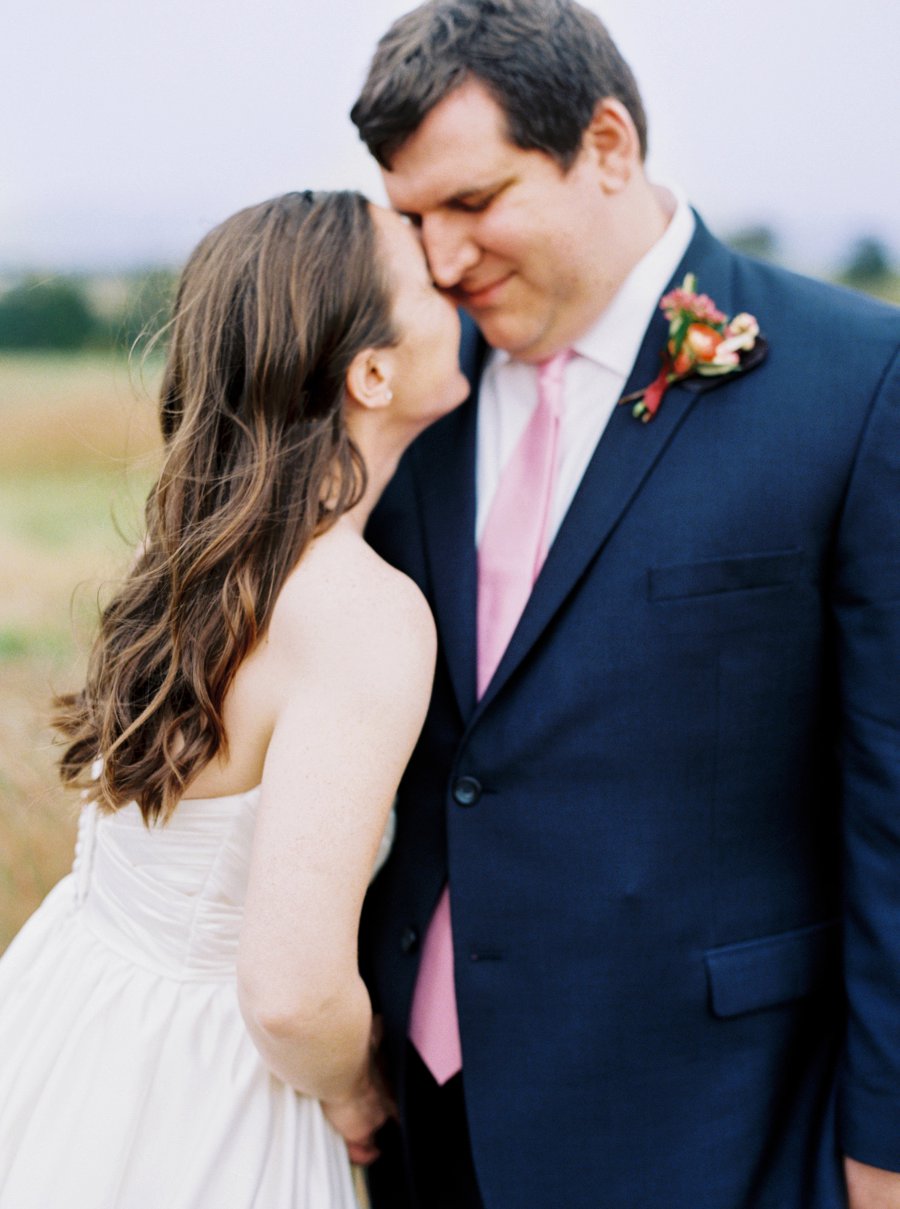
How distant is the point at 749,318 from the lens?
168 centimetres

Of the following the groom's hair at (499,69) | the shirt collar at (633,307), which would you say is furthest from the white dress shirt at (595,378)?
the groom's hair at (499,69)

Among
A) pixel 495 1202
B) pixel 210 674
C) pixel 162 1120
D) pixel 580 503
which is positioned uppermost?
pixel 580 503

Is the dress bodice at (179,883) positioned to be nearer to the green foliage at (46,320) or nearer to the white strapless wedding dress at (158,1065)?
the white strapless wedding dress at (158,1065)

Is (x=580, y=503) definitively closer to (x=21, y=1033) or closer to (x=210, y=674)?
(x=210, y=674)

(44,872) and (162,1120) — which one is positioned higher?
(162,1120)

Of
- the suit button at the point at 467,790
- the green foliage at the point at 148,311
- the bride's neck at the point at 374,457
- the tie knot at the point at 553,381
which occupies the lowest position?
the suit button at the point at 467,790

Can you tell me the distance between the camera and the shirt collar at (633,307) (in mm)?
1860

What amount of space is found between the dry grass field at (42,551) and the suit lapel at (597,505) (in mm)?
1934

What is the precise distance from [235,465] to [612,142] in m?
0.85

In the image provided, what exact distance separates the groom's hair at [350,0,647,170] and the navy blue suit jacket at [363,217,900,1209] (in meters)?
0.31

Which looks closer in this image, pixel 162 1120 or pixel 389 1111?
pixel 162 1120

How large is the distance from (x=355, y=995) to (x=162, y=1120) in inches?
15.0

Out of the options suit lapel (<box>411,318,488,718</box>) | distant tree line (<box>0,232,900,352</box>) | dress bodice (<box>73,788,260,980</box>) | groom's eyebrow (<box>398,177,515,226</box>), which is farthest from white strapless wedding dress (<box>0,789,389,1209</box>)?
distant tree line (<box>0,232,900,352</box>)

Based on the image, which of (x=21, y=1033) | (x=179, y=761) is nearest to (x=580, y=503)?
(x=179, y=761)
